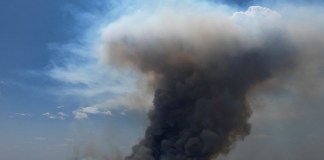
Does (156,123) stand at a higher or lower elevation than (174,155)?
higher

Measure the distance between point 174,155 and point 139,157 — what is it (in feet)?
31.2

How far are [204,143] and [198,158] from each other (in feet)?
15.2

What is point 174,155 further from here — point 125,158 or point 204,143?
point 125,158

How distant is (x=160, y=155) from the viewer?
11356 cm

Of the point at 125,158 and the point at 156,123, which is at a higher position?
the point at 156,123

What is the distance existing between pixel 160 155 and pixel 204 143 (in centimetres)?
1379

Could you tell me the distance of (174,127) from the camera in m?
→ 116

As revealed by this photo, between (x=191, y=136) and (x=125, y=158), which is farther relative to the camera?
(x=125, y=158)

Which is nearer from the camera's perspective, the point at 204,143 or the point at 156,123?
the point at 204,143

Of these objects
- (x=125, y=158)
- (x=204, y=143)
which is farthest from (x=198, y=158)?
(x=125, y=158)

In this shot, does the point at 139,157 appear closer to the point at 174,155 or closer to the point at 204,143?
the point at 174,155

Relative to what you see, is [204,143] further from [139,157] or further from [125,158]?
[125,158]

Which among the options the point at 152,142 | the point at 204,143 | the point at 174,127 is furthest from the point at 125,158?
the point at 204,143

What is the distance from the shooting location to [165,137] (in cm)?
11575
